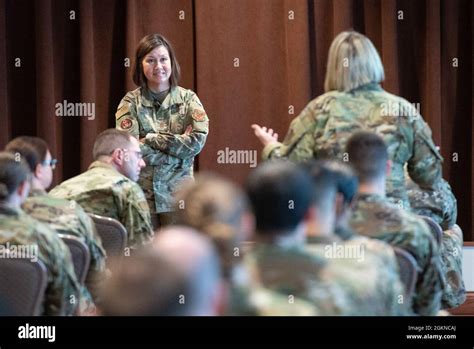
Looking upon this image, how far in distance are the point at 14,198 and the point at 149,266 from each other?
1.24m

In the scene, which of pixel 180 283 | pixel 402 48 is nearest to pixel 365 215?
pixel 180 283

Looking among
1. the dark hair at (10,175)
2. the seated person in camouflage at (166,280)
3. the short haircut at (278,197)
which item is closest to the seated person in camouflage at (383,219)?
the short haircut at (278,197)

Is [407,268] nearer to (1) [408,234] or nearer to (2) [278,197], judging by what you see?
(1) [408,234]

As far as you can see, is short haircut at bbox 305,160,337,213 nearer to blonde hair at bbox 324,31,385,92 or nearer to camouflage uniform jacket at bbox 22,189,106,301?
blonde hair at bbox 324,31,385,92


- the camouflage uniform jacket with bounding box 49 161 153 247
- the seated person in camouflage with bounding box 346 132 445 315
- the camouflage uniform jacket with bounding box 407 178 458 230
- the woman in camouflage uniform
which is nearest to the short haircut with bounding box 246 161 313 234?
the seated person in camouflage with bounding box 346 132 445 315

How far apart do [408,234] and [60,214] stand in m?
0.95

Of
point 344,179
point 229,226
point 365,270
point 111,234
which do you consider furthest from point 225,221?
point 111,234

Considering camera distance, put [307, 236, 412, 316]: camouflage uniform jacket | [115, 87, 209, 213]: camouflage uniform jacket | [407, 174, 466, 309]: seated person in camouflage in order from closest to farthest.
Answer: [307, 236, 412, 316]: camouflage uniform jacket
[407, 174, 466, 309]: seated person in camouflage
[115, 87, 209, 213]: camouflage uniform jacket

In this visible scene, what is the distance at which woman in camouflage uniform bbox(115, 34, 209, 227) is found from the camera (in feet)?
13.3

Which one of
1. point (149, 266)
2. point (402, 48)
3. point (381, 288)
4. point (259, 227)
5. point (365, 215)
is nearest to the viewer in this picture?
point (149, 266)

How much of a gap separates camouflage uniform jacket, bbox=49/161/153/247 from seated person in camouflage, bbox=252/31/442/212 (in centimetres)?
57

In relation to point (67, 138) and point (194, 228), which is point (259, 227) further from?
point (67, 138)

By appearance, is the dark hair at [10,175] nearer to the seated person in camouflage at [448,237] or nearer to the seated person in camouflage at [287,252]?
the seated person in camouflage at [287,252]

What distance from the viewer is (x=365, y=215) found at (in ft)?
9.17
